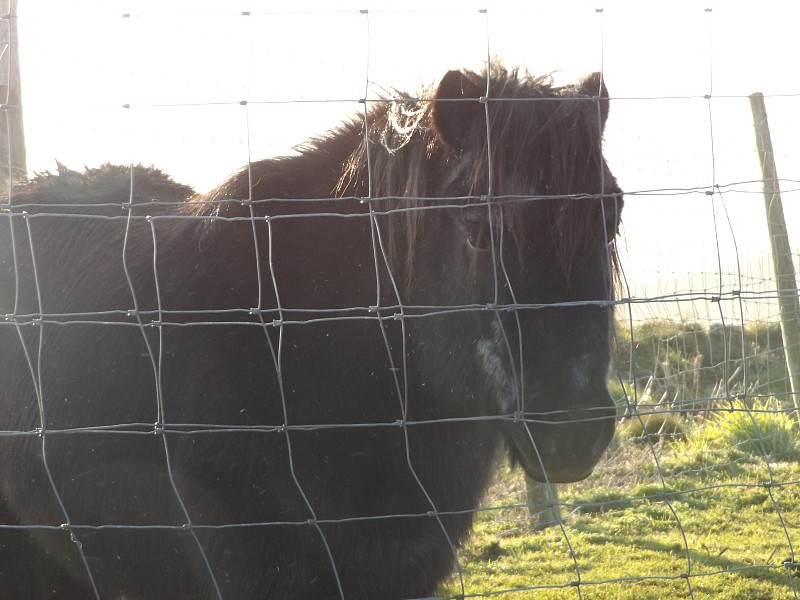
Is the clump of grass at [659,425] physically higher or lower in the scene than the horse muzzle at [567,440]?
lower

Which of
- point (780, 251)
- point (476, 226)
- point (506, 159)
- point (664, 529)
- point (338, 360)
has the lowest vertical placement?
point (664, 529)

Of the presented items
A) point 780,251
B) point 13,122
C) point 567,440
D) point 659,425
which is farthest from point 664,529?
point 13,122

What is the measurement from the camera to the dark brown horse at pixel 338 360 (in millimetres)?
2430

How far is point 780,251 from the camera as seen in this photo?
7277 millimetres

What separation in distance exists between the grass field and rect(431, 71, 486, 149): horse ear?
134 centimetres

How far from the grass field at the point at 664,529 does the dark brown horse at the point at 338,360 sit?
0.64 m

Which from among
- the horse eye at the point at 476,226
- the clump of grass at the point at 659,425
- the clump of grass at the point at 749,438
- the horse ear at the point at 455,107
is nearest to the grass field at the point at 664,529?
the clump of grass at the point at 749,438

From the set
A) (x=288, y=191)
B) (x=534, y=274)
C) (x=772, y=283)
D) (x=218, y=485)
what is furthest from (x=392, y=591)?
(x=772, y=283)

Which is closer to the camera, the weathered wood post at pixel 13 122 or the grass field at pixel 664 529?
the grass field at pixel 664 529

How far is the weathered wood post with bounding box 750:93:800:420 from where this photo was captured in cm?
716

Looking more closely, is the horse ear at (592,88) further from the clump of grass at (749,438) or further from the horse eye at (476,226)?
the clump of grass at (749,438)

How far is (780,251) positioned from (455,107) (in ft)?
18.6

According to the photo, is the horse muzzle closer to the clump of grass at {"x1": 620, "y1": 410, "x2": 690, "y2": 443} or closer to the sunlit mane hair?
the sunlit mane hair

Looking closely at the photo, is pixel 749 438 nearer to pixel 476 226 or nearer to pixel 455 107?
pixel 476 226
